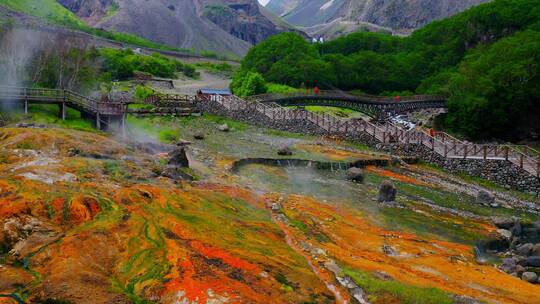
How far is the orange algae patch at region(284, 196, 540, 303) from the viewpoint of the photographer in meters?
13.5

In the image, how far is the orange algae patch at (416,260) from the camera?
13.5 m

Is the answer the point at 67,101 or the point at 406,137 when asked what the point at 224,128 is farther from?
the point at 406,137

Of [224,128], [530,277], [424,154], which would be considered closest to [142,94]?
[224,128]

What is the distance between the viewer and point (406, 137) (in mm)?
44250

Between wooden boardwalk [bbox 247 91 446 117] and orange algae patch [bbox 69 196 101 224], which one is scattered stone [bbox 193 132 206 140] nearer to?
orange algae patch [bbox 69 196 101 224]

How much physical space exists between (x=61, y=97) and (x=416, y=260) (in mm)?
32571

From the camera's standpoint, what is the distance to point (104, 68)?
89.8m

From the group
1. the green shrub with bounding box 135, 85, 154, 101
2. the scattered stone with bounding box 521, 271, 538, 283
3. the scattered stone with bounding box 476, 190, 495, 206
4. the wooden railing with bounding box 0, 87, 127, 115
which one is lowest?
the scattered stone with bounding box 476, 190, 495, 206

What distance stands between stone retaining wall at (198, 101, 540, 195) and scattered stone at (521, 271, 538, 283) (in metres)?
19.7

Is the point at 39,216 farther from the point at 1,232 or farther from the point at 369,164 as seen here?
the point at 369,164

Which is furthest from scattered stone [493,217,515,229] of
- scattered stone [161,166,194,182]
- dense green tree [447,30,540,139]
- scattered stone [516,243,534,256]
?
dense green tree [447,30,540,139]

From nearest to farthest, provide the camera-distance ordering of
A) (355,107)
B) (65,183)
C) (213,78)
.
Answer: (65,183), (355,107), (213,78)

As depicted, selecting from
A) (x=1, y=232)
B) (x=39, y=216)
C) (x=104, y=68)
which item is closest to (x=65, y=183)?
(x=39, y=216)

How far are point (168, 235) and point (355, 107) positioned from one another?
2936 inches
